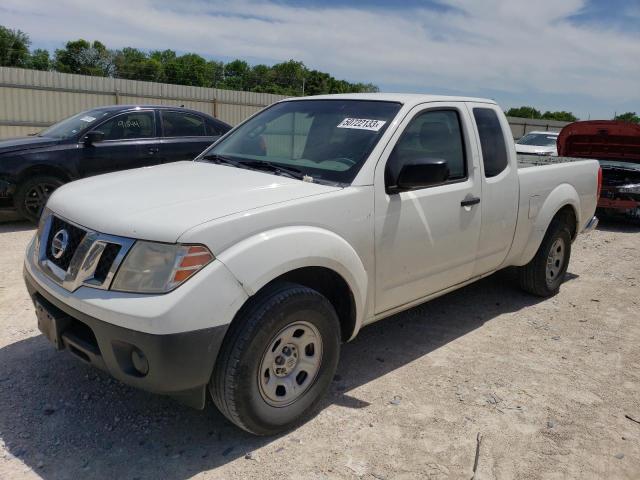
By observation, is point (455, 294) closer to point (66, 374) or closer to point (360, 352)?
point (360, 352)

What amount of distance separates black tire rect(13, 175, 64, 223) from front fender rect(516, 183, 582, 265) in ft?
19.5

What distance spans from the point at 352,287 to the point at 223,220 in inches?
37.1

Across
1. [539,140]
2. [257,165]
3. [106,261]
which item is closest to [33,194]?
[257,165]

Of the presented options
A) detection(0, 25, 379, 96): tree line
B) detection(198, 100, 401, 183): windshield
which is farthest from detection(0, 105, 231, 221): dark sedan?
detection(0, 25, 379, 96): tree line

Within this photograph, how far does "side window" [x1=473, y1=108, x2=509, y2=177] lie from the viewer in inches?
168

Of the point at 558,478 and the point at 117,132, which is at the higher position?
the point at 117,132

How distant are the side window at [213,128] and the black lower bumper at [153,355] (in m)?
6.53

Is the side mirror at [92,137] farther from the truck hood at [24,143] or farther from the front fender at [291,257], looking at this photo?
the front fender at [291,257]

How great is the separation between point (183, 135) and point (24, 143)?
2225mm

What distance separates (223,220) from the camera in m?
2.60

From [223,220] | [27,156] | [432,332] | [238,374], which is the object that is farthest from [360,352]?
[27,156]

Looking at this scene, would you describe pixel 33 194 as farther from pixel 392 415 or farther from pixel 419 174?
pixel 392 415

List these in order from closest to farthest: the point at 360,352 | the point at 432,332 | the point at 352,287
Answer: the point at 352,287
the point at 360,352
the point at 432,332

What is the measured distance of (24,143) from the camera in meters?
7.25
